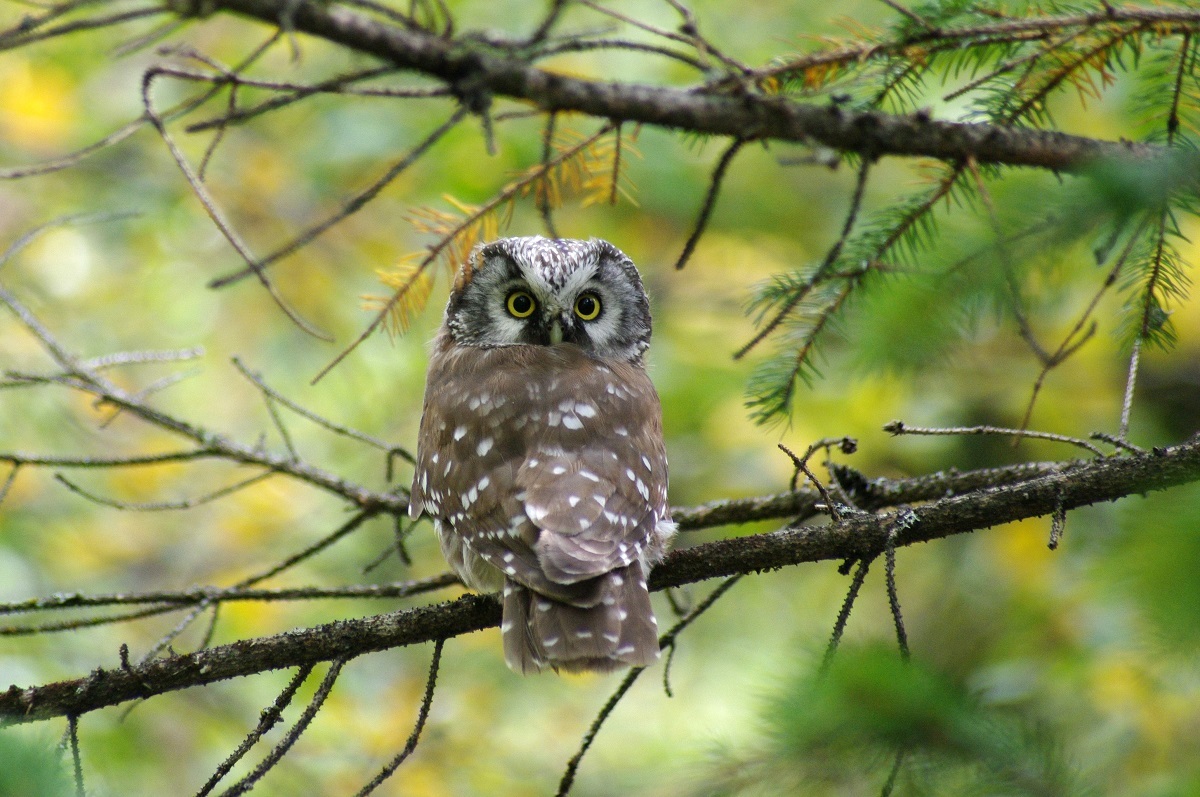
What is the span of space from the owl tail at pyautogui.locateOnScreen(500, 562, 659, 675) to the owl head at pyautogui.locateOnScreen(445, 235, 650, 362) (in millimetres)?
1233

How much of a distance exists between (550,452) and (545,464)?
0.06m

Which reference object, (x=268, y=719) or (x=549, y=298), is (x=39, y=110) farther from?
(x=268, y=719)

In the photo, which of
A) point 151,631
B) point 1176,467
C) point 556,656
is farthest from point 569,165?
point 151,631

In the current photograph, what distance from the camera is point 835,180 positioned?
21.1 feet

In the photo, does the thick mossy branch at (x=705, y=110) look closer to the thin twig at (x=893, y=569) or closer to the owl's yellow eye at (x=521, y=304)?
the thin twig at (x=893, y=569)

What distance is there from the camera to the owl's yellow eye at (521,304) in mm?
3701

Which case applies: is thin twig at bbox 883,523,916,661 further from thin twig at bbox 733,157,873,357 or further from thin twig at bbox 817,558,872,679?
thin twig at bbox 733,157,873,357

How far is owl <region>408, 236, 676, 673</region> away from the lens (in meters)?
2.59

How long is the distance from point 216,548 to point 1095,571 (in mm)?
5501

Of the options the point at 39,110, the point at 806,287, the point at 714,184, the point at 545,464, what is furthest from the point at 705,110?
the point at 39,110

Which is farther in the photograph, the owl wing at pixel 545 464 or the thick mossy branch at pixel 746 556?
the owl wing at pixel 545 464

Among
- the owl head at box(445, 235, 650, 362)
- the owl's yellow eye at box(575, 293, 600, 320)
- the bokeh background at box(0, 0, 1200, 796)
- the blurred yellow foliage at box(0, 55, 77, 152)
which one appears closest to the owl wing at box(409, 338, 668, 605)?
the owl head at box(445, 235, 650, 362)

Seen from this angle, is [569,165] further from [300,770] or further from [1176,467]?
[300,770]

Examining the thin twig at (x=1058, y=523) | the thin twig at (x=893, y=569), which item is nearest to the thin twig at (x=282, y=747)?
the thin twig at (x=893, y=569)
